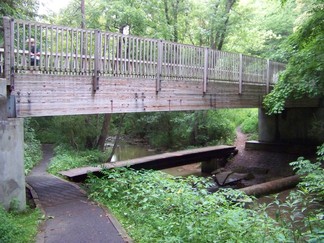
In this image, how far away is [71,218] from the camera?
676cm

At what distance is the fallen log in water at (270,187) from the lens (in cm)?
1059

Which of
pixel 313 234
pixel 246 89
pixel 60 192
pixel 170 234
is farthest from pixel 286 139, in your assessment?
pixel 313 234

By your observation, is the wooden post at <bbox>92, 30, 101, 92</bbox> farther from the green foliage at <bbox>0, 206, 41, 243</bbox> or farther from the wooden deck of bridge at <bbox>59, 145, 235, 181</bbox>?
the green foliage at <bbox>0, 206, 41, 243</bbox>

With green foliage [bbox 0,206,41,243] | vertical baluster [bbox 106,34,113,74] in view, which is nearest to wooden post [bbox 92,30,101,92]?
vertical baluster [bbox 106,34,113,74]

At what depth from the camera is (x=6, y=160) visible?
6938mm

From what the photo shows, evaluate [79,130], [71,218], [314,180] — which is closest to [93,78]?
[71,218]

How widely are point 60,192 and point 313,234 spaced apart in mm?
7219

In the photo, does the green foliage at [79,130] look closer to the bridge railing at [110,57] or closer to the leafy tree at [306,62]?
the bridge railing at [110,57]

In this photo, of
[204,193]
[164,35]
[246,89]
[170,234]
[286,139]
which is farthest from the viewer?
[286,139]

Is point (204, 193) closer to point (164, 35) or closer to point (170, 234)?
point (170, 234)

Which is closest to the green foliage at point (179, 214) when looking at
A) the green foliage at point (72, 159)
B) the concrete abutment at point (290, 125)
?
the green foliage at point (72, 159)

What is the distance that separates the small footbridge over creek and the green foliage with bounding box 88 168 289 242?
213 centimetres

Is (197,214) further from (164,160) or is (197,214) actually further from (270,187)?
(164,160)

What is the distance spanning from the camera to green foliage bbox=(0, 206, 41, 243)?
5.05 meters
